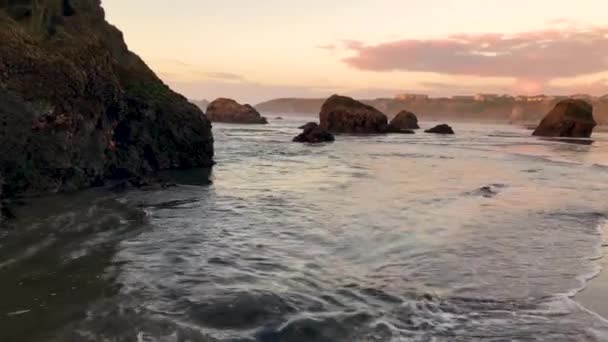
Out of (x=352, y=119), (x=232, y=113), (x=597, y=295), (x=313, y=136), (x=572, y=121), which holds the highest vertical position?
(x=232, y=113)

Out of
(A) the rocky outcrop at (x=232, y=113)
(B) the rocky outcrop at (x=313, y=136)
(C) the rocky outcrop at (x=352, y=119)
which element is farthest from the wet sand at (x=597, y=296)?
(A) the rocky outcrop at (x=232, y=113)

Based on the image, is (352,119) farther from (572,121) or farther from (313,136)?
(572,121)

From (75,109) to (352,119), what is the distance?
69.7 metres

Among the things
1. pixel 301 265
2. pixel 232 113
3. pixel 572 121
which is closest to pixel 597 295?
pixel 301 265

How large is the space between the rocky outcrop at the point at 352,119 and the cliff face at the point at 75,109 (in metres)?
58.5

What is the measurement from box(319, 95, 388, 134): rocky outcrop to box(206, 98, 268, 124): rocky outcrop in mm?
35003

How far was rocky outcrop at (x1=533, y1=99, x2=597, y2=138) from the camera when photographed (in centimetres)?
8394

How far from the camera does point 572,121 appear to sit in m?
83.9

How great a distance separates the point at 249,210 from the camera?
1884 cm

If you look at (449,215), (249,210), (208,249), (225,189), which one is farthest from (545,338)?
(225,189)

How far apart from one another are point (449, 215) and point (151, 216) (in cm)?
1002

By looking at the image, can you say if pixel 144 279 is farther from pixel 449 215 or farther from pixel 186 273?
pixel 449 215

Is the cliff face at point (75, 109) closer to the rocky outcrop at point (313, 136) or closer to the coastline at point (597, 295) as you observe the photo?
the coastline at point (597, 295)

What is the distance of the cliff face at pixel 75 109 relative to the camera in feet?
61.6
